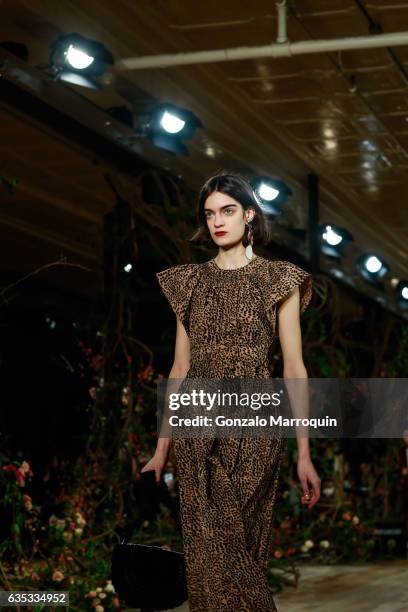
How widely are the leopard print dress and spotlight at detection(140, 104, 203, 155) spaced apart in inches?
131

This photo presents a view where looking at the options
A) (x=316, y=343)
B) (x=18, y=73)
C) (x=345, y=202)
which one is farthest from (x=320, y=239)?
(x=18, y=73)

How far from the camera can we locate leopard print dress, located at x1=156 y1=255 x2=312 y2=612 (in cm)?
246

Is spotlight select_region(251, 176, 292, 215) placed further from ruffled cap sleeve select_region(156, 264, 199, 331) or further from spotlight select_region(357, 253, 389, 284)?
ruffled cap sleeve select_region(156, 264, 199, 331)

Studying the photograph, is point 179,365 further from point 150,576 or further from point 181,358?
point 150,576

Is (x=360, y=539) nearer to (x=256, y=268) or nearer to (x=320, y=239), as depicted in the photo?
(x=320, y=239)

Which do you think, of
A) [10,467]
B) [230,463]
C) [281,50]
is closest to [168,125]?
[281,50]

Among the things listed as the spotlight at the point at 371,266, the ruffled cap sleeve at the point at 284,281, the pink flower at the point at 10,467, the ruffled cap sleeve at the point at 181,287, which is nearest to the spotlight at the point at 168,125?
the pink flower at the point at 10,467

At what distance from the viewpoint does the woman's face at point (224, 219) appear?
2.59 metres

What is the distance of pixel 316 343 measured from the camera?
686cm

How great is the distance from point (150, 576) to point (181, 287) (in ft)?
2.20

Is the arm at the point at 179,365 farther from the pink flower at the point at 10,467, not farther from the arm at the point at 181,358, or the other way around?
the pink flower at the point at 10,467

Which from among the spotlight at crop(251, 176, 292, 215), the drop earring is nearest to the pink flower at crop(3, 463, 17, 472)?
the drop earring

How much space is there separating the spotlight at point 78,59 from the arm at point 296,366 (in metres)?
2.66

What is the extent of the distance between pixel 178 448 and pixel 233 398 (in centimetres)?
16
